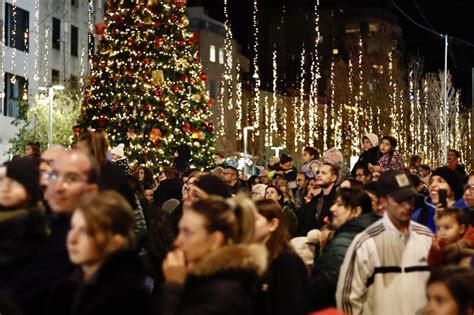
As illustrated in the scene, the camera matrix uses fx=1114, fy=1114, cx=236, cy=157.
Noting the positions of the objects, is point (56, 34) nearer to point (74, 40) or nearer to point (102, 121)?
point (74, 40)

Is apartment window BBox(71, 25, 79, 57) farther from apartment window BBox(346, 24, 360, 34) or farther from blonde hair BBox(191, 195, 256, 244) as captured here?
apartment window BBox(346, 24, 360, 34)

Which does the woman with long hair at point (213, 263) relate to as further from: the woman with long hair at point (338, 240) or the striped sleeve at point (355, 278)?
the woman with long hair at point (338, 240)

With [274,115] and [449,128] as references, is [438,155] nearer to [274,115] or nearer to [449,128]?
[449,128]

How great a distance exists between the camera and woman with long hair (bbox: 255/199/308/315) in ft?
25.8

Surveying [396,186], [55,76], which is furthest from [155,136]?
[55,76]

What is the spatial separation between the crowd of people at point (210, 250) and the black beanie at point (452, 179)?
0.5 inches

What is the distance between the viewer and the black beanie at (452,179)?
12.2m

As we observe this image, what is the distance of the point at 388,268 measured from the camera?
8945mm

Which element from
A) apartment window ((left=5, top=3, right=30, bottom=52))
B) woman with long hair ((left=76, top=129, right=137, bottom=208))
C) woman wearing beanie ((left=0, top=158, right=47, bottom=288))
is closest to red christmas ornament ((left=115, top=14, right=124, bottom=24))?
apartment window ((left=5, top=3, right=30, bottom=52))

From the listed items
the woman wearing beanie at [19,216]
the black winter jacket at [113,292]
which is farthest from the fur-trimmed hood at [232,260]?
the woman wearing beanie at [19,216]

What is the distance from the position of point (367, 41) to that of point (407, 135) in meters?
20.7

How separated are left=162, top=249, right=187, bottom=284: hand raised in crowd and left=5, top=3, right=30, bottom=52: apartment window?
4840 centimetres

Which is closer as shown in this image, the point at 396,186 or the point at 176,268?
the point at 176,268

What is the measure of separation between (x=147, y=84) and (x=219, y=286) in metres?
Answer: 27.3
